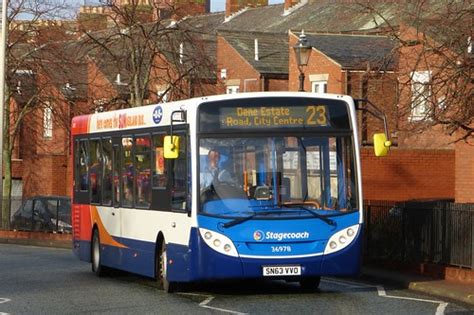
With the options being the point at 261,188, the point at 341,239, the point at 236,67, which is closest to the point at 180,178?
the point at 261,188

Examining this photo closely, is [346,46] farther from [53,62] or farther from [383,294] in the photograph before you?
[383,294]

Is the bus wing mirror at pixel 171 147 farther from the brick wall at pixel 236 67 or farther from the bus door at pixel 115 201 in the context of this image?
the brick wall at pixel 236 67

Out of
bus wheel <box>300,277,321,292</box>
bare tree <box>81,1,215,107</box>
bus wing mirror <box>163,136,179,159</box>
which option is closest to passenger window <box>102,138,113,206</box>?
bus wheel <box>300,277,321,292</box>

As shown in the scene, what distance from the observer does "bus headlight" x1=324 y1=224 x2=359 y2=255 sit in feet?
56.9

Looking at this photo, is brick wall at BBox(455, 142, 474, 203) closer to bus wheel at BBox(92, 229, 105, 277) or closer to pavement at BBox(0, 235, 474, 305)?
pavement at BBox(0, 235, 474, 305)

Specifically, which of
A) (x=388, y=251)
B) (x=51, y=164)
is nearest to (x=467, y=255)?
(x=388, y=251)

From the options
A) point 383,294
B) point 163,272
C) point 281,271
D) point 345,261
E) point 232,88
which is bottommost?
point 383,294

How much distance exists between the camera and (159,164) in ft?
62.4

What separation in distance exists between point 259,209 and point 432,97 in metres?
3.45

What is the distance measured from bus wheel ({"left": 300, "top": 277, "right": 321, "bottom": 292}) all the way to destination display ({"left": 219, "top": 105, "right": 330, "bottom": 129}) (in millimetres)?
2567

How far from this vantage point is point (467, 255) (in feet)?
67.3

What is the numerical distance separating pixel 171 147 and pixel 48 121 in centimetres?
3424

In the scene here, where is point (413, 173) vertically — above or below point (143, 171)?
above

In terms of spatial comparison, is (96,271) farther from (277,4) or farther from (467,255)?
(277,4)
